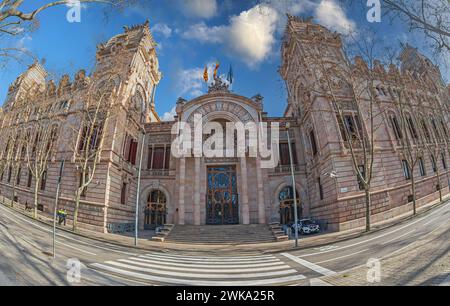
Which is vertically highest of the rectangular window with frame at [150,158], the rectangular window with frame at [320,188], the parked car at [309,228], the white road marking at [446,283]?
the rectangular window with frame at [150,158]

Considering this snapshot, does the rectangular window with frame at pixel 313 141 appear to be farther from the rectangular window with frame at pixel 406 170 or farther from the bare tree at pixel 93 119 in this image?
the bare tree at pixel 93 119

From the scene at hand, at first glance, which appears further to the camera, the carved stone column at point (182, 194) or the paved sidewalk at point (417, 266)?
the carved stone column at point (182, 194)

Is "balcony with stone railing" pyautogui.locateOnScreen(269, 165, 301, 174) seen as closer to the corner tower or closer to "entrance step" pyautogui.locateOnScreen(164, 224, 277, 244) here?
"entrance step" pyautogui.locateOnScreen(164, 224, 277, 244)

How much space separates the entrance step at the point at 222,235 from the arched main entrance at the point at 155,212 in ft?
14.6

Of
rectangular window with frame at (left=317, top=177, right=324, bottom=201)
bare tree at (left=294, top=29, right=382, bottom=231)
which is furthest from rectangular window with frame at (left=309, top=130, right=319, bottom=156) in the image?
bare tree at (left=294, top=29, right=382, bottom=231)

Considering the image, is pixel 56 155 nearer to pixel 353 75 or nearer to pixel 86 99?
pixel 86 99

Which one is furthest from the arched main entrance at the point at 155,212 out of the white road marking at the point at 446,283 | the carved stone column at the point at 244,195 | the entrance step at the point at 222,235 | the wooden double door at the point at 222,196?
the white road marking at the point at 446,283

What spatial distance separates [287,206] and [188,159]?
1227 cm

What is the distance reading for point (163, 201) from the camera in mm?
20547

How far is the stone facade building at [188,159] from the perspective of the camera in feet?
43.7

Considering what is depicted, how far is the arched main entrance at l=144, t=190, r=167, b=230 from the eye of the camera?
19.8 metres

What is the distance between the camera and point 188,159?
20000 millimetres

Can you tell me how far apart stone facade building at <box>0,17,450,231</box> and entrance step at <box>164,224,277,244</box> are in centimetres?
228
